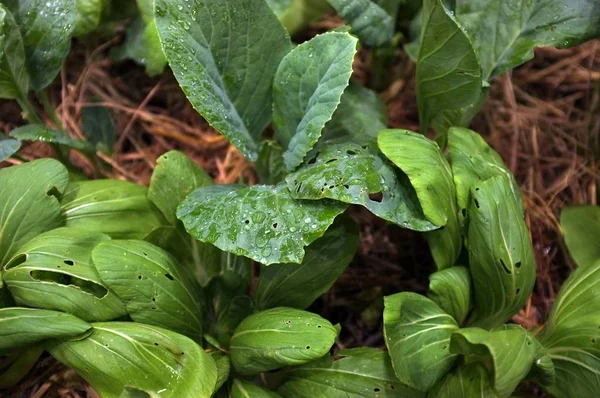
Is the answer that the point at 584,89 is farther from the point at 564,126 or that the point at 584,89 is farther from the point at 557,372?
the point at 557,372

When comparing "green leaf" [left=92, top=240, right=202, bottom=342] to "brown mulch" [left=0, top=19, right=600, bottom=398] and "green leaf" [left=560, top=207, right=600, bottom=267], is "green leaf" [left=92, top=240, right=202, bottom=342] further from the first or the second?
"green leaf" [left=560, top=207, right=600, bottom=267]

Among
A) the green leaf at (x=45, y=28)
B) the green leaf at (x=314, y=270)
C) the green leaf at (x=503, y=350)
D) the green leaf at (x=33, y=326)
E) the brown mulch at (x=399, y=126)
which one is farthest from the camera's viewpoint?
the brown mulch at (x=399, y=126)

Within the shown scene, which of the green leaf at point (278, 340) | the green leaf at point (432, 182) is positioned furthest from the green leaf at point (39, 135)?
the green leaf at point (432, 182)

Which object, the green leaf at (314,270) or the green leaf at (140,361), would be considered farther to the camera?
the green leaf at (314,270)

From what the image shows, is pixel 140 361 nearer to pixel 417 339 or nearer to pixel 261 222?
pixel 261 222

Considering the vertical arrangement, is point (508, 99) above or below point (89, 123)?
below

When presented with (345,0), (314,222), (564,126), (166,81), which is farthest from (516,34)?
(166,81)

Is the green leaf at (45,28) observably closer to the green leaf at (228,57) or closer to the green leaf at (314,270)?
the green leaf at (228,57)
